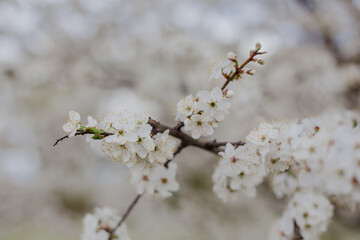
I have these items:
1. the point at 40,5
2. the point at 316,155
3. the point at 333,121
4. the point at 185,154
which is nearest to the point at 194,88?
the point at 185,154

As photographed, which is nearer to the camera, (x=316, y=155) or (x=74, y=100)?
(x=316, y=155)

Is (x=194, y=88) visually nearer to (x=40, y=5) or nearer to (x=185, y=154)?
(x=185, y=154)

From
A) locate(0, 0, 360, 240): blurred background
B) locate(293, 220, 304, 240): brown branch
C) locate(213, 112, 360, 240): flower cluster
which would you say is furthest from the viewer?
locate(0, 0, 360, 240): blurred background

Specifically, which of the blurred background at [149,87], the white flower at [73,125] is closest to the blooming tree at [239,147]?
the white flower at [73,125]

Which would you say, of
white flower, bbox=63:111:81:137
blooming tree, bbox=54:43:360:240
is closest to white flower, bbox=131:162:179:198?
blooming tree, bbox=54:43:360:240

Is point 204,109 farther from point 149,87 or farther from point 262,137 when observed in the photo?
point 149,87

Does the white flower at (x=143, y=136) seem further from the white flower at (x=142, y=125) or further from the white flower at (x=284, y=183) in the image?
the white flower at (x=284, y=183)

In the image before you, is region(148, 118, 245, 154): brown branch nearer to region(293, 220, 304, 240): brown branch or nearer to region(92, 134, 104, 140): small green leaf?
region(92, 134, 104, 140): small green leaf
